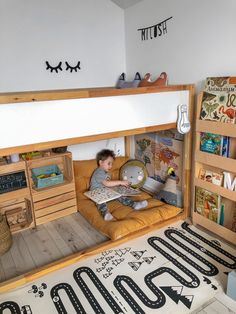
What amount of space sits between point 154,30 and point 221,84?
941mm

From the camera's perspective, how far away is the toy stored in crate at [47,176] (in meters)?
2.29

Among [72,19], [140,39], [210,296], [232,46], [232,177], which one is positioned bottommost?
[210,296]

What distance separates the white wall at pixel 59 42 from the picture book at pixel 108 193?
1.06 m

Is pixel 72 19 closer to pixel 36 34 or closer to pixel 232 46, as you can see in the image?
pixel 36 34

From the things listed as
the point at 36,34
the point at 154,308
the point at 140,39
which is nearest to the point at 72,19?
the point at 36,34

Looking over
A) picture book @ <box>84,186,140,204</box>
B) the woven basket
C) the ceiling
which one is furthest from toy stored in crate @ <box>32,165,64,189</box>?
the ceiling

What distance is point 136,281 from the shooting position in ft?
5.22

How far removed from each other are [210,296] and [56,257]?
3.34ft

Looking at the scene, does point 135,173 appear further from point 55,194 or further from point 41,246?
point 41,246

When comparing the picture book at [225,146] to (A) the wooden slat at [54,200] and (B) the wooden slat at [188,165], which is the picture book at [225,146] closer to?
(B) the wooden slat at [188,165]

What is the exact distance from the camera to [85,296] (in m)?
1.50

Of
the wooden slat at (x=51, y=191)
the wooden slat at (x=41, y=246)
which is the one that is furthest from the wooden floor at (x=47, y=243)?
the wooden slat at (x=51, y=191)

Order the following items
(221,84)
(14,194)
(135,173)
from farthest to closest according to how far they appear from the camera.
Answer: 1. (135,173)
2. (14,194)
3. (221,84)

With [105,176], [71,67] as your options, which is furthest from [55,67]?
[105,176]
